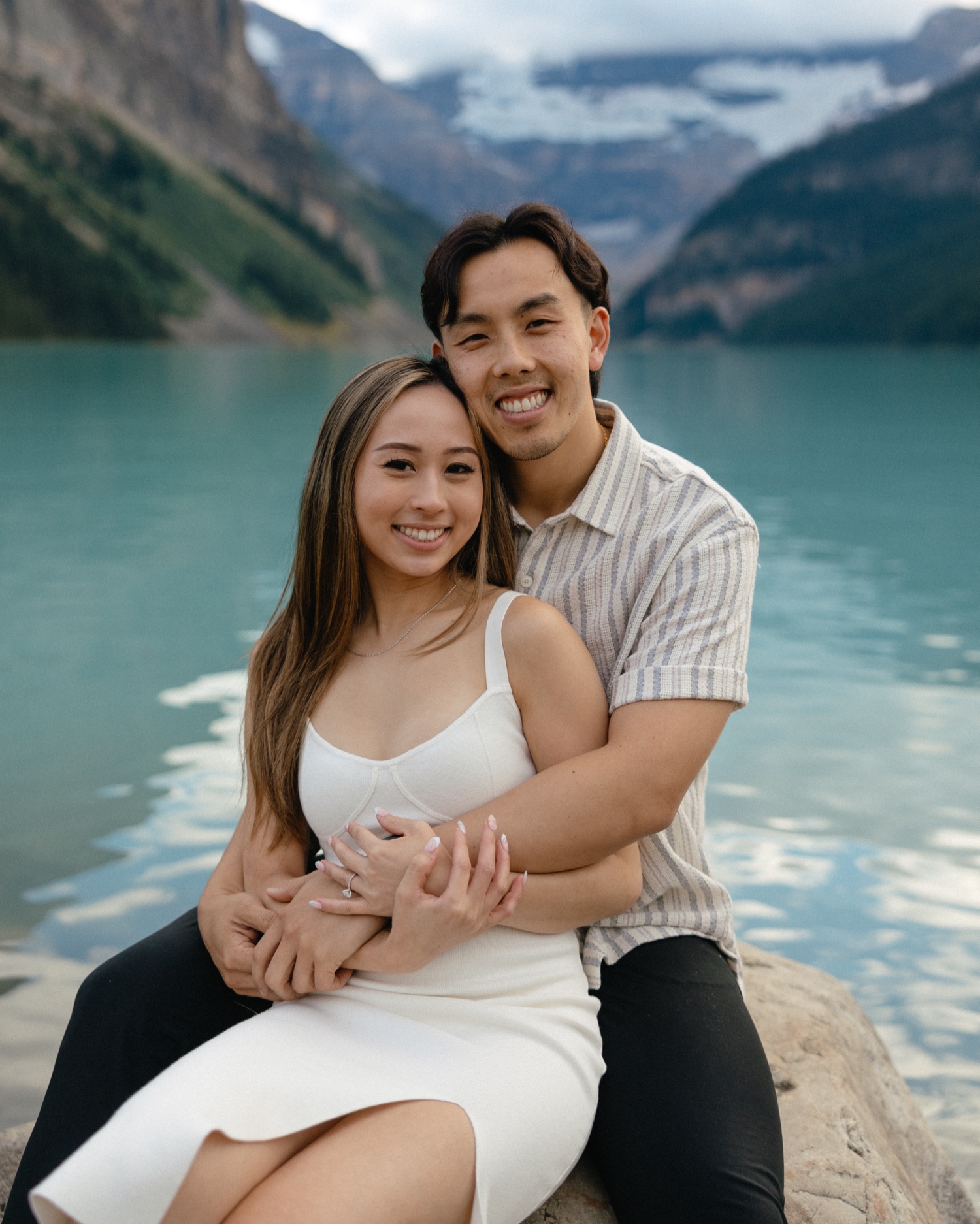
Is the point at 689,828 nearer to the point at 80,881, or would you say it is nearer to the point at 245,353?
the point at 80,881

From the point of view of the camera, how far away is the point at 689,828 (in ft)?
8.98

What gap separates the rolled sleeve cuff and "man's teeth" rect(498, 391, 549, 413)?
74cm

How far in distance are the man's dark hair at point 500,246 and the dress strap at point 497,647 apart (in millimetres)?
811

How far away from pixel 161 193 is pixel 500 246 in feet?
410

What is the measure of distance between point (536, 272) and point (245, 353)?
83424 mm

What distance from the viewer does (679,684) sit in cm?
249

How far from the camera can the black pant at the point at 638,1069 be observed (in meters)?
2.18

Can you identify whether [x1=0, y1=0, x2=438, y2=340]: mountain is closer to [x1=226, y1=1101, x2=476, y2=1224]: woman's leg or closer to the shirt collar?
the shirt collar

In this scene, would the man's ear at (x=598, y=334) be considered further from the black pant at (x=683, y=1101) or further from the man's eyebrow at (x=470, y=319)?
the black pant at (x=683, y=1101)

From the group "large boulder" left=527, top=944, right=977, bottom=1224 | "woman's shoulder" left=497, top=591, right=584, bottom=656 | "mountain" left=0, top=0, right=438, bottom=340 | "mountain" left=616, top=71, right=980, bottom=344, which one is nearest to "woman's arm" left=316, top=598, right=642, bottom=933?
"woman's shoulder" left=497, top=591, right=584, bottom=656

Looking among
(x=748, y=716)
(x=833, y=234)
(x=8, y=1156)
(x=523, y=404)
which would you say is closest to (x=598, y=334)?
(x=523, y=404)

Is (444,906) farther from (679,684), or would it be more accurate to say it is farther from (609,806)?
(679,684)

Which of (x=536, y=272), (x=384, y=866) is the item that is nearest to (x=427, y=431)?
(x=536, y=272)

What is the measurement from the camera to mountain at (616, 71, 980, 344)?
509 ft
